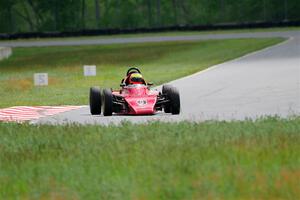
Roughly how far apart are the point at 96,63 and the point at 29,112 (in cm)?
2292

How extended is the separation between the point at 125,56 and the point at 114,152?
35.8 m

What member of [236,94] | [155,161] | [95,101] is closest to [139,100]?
[95,101]

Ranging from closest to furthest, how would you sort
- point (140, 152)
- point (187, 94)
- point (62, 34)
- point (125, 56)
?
point (140, 152) → point (187, 94) → point (125, 56) → point (62, 34)

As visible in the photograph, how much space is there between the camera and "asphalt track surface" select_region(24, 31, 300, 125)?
1766 centimetres

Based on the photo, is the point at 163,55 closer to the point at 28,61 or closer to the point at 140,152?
the point at 28,61

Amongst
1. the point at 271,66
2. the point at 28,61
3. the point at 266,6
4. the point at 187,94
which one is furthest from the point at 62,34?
the point at 187,94

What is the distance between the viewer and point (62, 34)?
77562 mm

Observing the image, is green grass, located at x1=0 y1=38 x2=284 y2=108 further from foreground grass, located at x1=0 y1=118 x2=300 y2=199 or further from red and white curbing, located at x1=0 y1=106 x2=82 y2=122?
foreground grass, located at x1=0 y1=118 x2=300 y2=199

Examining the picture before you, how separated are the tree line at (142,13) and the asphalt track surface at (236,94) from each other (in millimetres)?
51328

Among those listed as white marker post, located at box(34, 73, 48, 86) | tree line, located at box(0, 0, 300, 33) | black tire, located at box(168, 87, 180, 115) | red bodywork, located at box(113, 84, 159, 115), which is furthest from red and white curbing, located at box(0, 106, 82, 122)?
tree line, located at box(0, 0, 300, 33)

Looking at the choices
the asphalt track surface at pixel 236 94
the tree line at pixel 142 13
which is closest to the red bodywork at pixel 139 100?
the asphalt track surface at pixel 236 94

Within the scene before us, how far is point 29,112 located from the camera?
66.1 ft

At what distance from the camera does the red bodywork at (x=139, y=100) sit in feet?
59.4

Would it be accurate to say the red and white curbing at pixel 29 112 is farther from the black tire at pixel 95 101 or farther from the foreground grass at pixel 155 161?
the foreground grass at pixel 155 161
